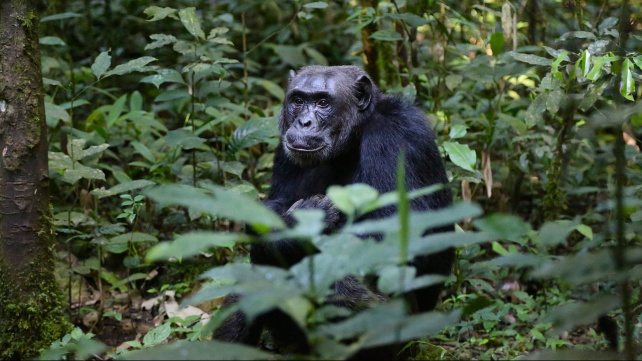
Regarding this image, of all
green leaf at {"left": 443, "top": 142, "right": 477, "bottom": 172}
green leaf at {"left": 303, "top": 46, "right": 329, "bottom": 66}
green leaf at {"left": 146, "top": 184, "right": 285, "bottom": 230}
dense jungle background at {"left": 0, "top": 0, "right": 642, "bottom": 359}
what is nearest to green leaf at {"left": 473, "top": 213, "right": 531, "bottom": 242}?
dense jungle background at {"left": 0, "top": 0, "right": 642, "bottom": 359}

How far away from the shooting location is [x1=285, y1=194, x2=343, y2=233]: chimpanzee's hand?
482 cm

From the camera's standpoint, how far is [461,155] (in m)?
5.76

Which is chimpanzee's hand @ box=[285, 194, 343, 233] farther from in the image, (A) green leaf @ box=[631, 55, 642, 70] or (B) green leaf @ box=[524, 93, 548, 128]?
(A) green leaf @ box=[631, 55, 642, 70]

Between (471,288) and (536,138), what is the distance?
6.12ft

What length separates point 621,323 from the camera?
5133mm

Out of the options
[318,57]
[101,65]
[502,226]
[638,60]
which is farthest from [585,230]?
[318,57]

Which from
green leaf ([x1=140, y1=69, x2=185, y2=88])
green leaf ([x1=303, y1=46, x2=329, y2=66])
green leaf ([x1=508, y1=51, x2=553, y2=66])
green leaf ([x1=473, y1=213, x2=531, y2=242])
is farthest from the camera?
green leaf ([x1=303, y1=46, x2=329, y2=66])

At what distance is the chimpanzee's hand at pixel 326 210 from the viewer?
482 cm

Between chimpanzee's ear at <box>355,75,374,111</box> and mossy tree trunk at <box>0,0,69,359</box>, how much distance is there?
8.13 ft

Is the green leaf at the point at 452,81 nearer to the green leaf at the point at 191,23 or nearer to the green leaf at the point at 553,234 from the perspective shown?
the green leaf at the point at 191,23

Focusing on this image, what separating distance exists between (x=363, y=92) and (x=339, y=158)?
1.95ft

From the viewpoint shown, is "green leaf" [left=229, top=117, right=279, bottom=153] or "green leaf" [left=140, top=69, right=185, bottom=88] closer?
"green leaf" [left=140, top=69, right=185, bottom=88]

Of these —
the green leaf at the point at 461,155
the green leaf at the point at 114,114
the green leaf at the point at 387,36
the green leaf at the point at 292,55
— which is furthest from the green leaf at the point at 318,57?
the green leaf at the point at 461,155

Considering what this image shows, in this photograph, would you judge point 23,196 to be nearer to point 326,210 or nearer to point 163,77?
A: point 163,77
